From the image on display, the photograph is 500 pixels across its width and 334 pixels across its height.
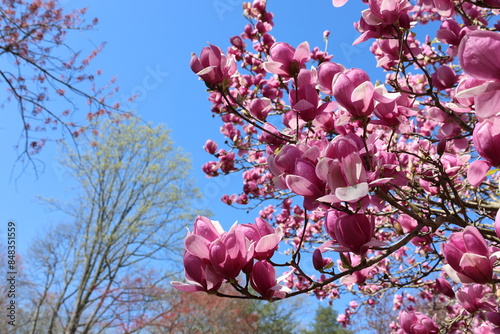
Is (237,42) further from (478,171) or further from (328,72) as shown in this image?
(478,171)

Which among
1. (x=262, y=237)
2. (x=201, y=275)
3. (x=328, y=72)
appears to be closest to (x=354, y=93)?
(x=328, y=72)

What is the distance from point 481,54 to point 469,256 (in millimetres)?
361

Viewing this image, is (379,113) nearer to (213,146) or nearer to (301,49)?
(301,49)

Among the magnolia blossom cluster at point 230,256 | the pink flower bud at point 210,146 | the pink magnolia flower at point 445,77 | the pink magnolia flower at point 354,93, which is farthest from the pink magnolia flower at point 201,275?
the pink flower bud at point 210,146

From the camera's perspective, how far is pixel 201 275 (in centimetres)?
73

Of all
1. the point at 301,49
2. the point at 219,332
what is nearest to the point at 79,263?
the point at 219,332

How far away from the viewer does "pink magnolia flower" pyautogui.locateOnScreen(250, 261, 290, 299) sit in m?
0.75

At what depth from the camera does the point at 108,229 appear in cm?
907

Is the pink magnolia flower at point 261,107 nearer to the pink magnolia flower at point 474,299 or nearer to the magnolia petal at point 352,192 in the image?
the magnolia petal at point 352,192

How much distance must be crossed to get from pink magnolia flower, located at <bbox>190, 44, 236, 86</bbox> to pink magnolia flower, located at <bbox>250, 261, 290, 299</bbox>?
0.52 m

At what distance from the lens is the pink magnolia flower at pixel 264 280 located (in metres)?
0.75

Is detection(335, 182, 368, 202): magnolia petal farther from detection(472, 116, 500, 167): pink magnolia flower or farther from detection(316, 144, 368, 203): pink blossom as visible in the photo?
detection(472, 116, 500, 167): pink magnolia flower

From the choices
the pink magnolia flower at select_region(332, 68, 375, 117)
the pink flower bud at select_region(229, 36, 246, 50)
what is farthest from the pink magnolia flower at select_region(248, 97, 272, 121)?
the pink flower bud at select_region(229, 36, 246, 50)

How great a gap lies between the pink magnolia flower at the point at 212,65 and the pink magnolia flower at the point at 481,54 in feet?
2.02
